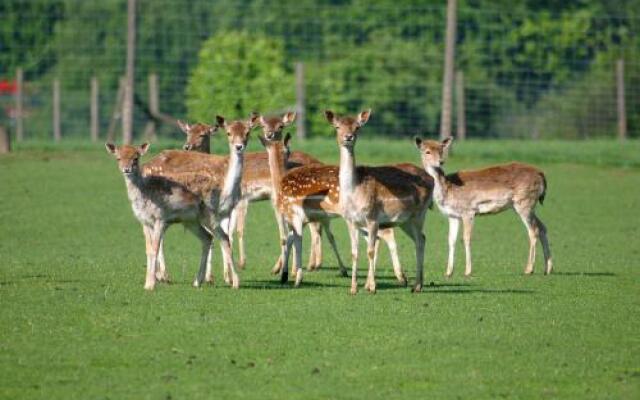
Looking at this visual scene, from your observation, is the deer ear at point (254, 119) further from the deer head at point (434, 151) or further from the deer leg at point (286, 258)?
the deer head at point (434, 151)

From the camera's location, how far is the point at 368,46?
45.8 meters

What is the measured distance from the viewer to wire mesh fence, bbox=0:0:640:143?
3784cm

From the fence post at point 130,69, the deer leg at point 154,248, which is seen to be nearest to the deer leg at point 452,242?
the deer leg at point 154,248

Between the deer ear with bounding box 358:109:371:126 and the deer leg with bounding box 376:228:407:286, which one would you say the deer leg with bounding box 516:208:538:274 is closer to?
the deer leg with bounding box 376:228:407:286

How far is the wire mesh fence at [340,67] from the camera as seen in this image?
37.8 metres

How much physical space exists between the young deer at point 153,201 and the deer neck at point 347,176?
5.40 ft

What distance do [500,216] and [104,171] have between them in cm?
907

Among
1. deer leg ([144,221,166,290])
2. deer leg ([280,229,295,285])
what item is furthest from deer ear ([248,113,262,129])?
deer leg ([144,221,166,290])

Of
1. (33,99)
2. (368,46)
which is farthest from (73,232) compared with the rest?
(33,99)

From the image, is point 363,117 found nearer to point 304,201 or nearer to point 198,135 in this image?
point 304,201

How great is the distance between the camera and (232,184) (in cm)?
1587

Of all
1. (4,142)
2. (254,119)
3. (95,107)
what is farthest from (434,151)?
(95,107)

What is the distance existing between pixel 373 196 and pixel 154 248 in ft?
8.08

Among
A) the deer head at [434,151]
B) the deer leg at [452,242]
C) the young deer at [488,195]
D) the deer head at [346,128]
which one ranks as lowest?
the deer leg at [452,242]
